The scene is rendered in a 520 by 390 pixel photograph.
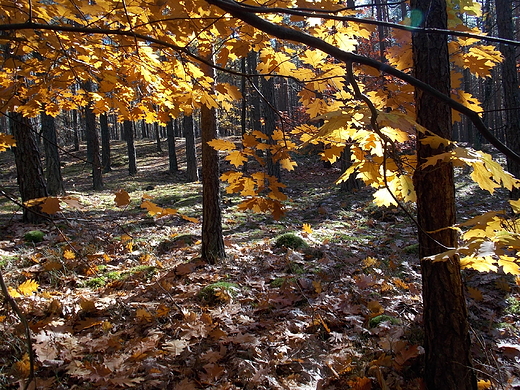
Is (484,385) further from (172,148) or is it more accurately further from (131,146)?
(131,146)

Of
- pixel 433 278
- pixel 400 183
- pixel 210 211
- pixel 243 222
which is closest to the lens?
pixel 400 183

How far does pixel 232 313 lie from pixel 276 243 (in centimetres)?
258

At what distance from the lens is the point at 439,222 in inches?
90.9

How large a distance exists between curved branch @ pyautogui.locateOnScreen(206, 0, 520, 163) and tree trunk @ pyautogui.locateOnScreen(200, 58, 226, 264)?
3899mm

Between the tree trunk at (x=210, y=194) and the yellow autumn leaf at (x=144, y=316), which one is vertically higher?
the tree trunk at (x=210, y=194)

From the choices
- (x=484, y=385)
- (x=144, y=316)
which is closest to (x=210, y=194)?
(x=144, y=316)

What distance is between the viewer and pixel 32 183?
23.2ft

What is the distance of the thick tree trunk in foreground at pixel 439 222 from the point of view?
2.29 m

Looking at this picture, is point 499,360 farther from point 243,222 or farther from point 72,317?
point 243,222

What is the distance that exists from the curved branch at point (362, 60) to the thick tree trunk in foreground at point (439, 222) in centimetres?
92

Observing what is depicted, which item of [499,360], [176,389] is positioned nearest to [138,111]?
[176,389]

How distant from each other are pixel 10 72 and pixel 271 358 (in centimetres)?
368

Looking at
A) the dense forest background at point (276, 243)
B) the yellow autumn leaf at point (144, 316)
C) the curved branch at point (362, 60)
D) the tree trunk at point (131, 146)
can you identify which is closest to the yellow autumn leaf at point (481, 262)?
the dense forest background at point (276, 243)

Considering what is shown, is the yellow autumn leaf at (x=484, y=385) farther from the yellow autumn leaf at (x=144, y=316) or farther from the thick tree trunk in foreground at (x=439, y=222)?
the yellow autumn leaf at (x=144, y=316)
